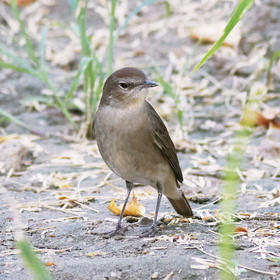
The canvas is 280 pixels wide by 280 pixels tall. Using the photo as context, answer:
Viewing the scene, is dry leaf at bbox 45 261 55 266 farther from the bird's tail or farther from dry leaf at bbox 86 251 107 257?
the bird's tail

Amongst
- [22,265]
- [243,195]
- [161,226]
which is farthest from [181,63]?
[22,265]

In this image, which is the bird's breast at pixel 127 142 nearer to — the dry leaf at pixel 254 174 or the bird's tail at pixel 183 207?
the bird's tail at pixel 183 207

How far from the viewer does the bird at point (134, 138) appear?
460 centimetres

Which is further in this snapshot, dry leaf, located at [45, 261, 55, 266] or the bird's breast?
the bird's breast

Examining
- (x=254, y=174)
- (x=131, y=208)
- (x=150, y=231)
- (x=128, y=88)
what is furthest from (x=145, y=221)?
(x=254, y=174)

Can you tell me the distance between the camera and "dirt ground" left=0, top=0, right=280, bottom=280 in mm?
3861

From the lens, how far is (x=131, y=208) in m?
5.01

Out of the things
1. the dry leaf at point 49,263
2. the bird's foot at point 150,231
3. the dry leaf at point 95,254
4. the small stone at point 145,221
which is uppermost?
the dry leaf at point 49,263

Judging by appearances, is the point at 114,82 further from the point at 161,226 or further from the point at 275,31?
the point at 275,31

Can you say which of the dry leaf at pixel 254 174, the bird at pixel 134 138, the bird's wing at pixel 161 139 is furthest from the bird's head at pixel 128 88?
the dry leaf at pixel 254 174

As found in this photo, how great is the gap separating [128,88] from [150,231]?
1108mm

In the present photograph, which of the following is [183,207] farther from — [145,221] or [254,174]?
[254,174]

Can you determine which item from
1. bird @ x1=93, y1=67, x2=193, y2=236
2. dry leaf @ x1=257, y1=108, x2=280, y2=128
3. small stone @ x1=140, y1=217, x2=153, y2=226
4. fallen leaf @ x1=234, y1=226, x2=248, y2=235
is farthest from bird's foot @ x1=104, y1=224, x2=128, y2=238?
dry leaf @ x1=257, y1=108, x2=280, y2=128

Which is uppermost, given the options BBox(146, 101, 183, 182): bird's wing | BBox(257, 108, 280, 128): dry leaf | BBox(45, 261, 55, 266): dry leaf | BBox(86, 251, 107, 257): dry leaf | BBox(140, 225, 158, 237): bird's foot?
BBox(146, 101, 183, 182): bird's wing
